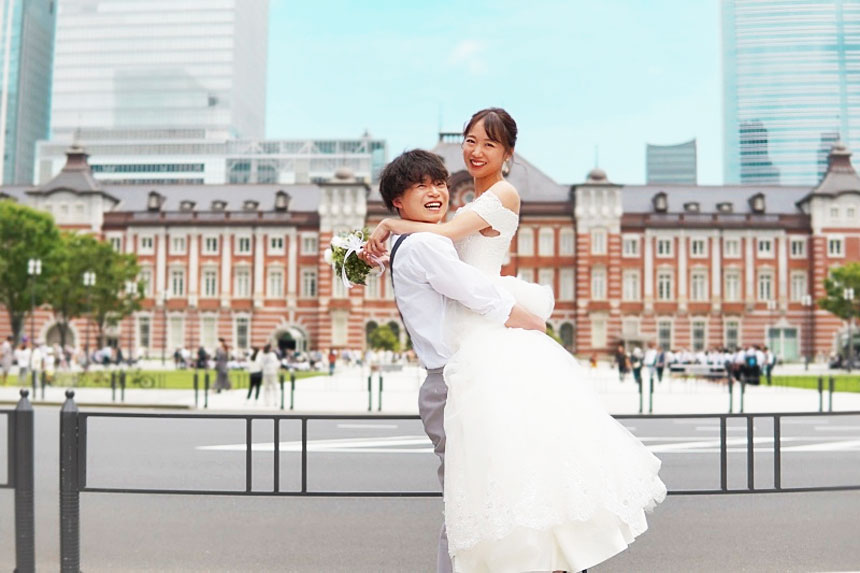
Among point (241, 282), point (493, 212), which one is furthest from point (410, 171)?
point (241, 282)

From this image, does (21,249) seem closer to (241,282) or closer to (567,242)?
(241,282)

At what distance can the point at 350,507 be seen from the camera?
23.9 ft

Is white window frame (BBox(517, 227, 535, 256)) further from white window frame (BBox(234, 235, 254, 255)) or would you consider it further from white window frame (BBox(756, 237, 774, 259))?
white window frame (BBox(234, 235, 254, 255))

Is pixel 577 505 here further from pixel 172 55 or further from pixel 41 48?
pixel 41 48

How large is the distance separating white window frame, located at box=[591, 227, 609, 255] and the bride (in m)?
51.3

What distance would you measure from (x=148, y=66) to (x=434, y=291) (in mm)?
110722

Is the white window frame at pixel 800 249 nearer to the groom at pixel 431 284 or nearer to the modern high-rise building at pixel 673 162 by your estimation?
the groom at pixel 431 284

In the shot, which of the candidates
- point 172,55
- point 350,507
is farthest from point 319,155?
point 350,507

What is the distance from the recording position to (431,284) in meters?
3.11

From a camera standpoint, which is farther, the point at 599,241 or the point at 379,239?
the point at 599,241

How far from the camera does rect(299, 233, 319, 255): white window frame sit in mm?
55750

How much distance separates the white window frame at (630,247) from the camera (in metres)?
54.1

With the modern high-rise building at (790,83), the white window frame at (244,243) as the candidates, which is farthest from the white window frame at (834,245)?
the white window frame at (244,243)

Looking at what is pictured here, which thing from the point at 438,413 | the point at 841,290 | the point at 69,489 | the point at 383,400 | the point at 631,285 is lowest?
the point at 383,400
